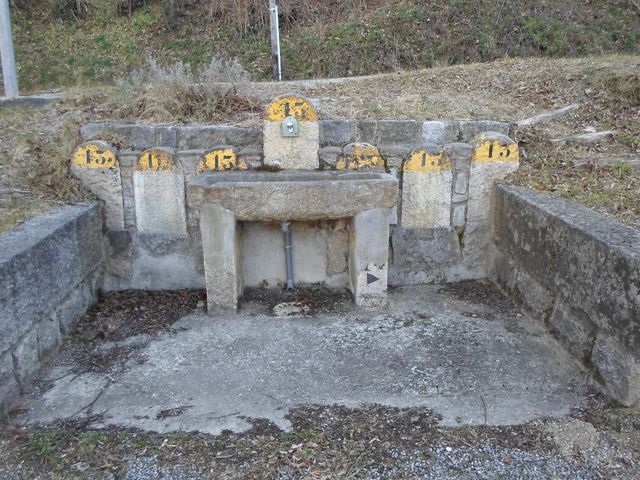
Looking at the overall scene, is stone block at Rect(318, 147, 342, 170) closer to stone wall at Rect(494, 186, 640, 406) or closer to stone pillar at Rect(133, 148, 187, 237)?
stone pillar at Rect(133, 148, 187, 237)

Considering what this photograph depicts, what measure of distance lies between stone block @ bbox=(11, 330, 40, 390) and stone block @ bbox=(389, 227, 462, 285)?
8.47 feet

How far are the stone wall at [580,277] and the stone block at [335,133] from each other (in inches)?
50.2

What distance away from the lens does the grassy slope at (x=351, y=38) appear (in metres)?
10.2

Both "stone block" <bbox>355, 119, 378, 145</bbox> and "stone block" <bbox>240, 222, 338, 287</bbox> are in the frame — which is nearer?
"stone block" <bbox>240, 222, 338, 287</bbox>

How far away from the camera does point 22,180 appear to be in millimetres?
4043

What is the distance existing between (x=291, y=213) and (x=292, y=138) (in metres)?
0.76

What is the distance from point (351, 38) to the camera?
1048cm

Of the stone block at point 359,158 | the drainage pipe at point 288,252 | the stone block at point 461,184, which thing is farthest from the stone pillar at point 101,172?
the stone block at point 461,184

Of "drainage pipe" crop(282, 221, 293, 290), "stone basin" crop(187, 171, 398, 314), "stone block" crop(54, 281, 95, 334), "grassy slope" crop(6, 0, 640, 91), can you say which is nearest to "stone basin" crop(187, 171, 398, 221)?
"stone basin" crop(187, 171, 398, 314)

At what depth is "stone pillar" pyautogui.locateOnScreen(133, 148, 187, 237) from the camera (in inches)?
162

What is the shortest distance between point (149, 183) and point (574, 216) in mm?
3004

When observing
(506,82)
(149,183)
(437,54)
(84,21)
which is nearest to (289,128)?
(149,183)

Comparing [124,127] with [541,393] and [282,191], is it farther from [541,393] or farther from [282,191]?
[541,393]

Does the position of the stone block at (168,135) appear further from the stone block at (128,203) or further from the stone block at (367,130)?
the stone block at (367,130)
